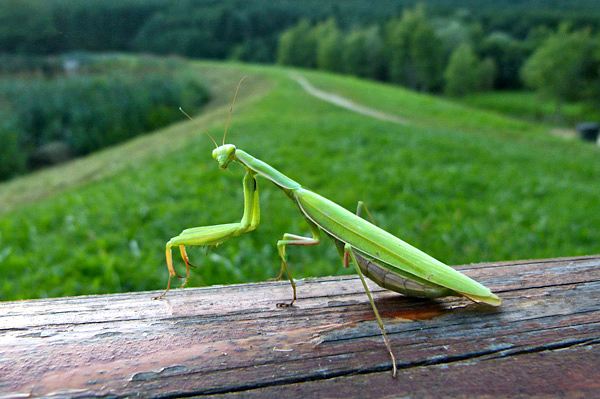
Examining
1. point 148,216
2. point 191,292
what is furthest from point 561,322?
point 148,216

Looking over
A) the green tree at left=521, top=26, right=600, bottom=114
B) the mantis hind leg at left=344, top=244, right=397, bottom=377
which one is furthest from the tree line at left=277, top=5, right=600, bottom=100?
the mantis hind leg at left=344, top=244, right=397, bottom=377

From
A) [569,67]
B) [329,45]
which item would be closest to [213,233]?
[329,45]

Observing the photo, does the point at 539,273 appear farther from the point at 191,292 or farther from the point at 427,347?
the point at 191,292

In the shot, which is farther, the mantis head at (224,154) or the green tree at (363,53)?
the green tree at (363,53)

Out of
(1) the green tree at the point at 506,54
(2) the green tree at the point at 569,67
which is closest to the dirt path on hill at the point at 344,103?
(2) the green tree at the point at 569,67

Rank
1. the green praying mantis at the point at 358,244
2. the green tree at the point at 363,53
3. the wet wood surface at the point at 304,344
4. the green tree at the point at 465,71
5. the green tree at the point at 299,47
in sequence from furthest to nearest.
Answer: the green tree at the point at 465,71 → the green tree at the point at 363,53 → the green tree at the point at 299,47 → the green praying mantis at the point at 358,244 → the wet wood surface at the point at 304,344

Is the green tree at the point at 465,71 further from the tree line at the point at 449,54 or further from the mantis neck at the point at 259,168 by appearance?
the mantis neck at the point at 259,168
